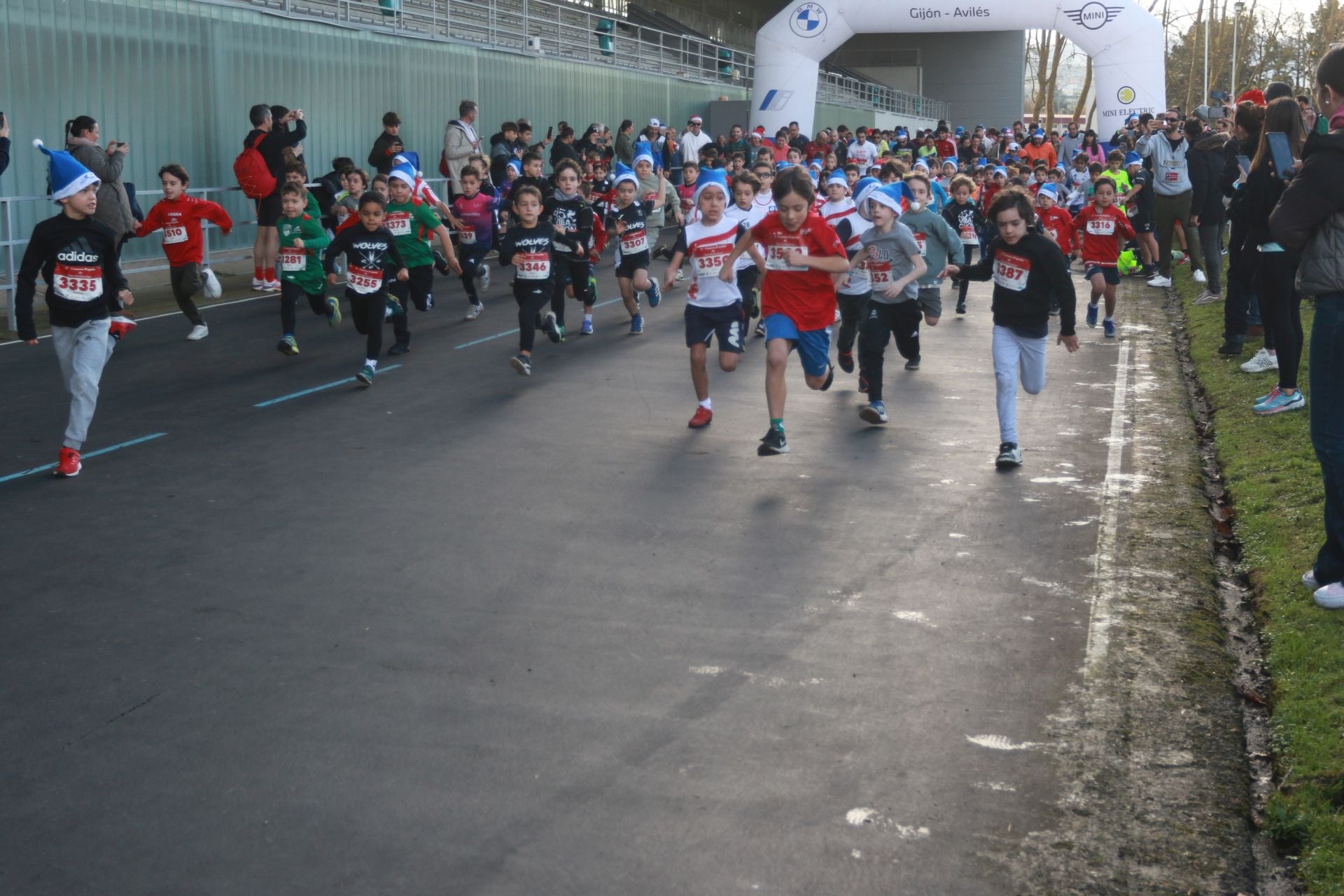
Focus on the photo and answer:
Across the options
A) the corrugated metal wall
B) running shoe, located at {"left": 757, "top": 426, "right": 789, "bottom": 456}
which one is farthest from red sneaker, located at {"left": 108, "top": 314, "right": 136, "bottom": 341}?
the corrugated metal wall

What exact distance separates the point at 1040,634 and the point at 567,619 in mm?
2039

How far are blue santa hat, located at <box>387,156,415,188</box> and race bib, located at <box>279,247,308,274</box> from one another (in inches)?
49.1

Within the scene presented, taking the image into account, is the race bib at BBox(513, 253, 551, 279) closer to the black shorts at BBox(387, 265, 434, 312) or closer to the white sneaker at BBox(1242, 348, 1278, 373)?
the black shorts at BBox(387, 265, 434, 312)

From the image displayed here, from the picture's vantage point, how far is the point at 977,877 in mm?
3980

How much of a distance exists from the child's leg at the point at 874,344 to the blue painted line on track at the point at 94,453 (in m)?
5.14

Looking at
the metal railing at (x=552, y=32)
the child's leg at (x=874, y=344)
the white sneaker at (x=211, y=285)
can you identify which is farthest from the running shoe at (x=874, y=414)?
the metal railing at (x=552, y=32)

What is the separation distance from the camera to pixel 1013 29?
40.4 metres

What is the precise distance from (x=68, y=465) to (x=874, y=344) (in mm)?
5706

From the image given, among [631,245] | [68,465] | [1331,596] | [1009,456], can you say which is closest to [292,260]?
[631,245]

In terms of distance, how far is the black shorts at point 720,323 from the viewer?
10523mm

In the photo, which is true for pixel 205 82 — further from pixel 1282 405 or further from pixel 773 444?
pixel 1282 405

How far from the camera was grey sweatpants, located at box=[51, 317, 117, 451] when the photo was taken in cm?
888

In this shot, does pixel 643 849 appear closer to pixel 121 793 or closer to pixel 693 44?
pixel 121 793

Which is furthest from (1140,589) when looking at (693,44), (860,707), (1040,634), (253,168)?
(693,44)
